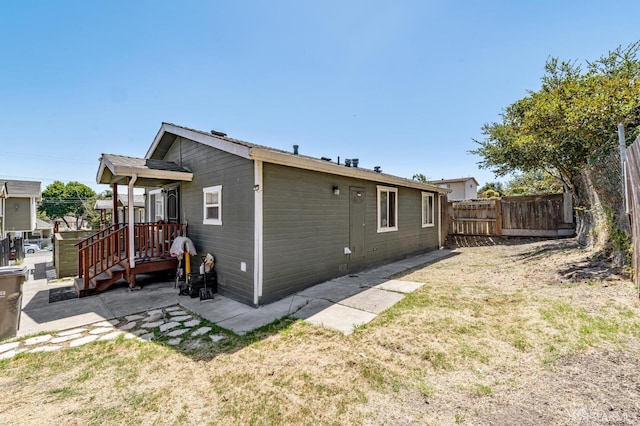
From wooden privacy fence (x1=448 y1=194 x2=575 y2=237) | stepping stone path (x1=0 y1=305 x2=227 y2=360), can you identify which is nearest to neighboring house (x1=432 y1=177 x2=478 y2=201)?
wooden privacy fence (x1=448 y1=194 x2=575 y2=237)

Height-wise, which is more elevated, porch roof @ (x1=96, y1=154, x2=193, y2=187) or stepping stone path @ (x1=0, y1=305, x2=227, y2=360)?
porch roof @ (x1=96, y1=154, x2=193, y2=187)

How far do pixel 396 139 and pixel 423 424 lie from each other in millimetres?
14067

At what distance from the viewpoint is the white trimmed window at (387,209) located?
8219mm

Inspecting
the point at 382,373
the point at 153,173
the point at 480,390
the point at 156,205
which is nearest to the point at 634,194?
the point at 480,390

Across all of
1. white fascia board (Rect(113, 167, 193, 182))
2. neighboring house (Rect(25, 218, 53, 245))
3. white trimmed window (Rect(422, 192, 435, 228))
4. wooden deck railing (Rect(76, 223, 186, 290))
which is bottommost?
neighboring house (Rect(25, 218, 53, 245))

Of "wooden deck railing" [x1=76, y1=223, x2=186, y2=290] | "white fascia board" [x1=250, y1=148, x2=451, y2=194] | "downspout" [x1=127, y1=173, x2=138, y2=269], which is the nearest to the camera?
"white fascia board" [x1=250, y1=148, x2=451, y2=194]

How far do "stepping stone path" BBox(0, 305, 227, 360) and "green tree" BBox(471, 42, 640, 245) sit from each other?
8237 mm

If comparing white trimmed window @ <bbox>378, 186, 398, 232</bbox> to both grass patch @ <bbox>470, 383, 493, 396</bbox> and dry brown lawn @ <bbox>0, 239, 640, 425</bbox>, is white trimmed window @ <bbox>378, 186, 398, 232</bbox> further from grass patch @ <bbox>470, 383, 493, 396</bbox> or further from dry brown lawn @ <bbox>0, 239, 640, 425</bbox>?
grass patch @ <bbox>470, 383, 493, 396</bbox>

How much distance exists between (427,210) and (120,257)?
10078mm

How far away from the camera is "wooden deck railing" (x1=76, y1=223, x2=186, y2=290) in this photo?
6.05 m

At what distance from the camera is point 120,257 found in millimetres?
6234

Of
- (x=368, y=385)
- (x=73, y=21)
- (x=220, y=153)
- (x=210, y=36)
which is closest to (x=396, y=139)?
(x=210, y=36)

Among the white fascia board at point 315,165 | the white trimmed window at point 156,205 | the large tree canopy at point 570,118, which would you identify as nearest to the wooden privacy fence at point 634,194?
the large tree canopy at point 570,118

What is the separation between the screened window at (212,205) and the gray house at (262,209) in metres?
0.02
